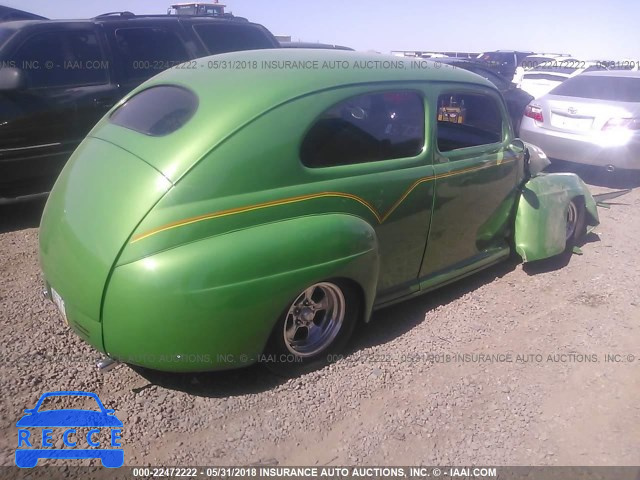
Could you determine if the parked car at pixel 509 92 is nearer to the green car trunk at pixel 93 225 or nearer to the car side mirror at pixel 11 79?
the car side mirror at pixel 11 79

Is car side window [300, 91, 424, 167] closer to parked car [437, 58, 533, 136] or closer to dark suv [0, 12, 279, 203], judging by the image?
dark suv [0, 12, 279, 203]

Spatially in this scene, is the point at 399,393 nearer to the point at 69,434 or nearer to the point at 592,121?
the point at 69,434

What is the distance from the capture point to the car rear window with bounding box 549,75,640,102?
7.21 meters

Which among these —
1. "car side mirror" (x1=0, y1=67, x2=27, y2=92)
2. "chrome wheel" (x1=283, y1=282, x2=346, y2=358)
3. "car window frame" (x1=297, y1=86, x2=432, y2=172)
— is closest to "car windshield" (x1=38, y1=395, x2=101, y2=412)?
"chrome wheel" (x1=283, y1=282, x2=346, y2=358)

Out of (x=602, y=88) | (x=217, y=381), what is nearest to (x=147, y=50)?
(x=217, y=381)

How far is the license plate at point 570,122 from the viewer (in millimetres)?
7035

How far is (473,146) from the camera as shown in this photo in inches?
145

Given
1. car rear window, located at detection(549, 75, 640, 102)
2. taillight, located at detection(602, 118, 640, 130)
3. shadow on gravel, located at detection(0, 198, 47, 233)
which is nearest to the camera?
shadow on gravel, located at detection(0, 198, 47, 233)

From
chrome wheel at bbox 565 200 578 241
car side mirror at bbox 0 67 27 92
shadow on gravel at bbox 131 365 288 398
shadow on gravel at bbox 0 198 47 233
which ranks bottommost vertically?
shadow on gravel at bbox 0 198 47 233

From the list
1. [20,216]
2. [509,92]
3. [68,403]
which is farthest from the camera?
[509,92]

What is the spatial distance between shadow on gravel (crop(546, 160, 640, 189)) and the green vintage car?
4.79m

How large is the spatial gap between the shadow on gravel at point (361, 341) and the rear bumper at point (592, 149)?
327 cm

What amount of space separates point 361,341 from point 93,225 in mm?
1757

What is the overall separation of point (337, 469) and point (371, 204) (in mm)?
1403
